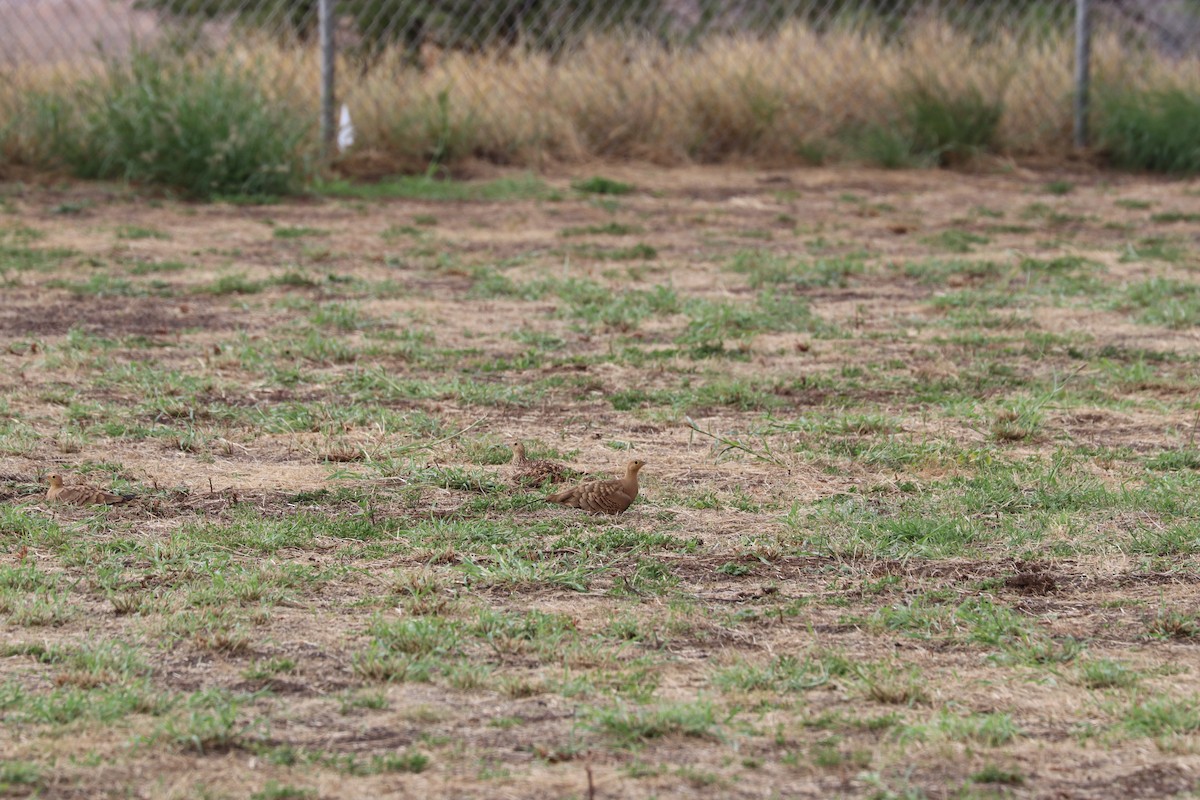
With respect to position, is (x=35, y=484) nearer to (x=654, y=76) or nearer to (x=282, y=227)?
(x=282, y=227)

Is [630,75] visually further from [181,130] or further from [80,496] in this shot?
[80,496]

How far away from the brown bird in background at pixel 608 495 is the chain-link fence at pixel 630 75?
7.36 m

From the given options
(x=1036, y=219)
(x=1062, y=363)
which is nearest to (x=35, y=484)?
(x=1062, y=363)

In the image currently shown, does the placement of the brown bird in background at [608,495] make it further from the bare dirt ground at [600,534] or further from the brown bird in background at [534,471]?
the brown bird in background at [534,471]

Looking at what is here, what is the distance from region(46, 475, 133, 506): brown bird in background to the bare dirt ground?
0.05 metres

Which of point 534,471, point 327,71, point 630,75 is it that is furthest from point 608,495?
point 630,75

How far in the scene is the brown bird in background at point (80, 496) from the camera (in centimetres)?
365

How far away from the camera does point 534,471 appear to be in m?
3.92

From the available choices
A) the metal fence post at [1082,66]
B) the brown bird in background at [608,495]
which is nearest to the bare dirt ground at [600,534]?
the brown bird in background at [608,495]

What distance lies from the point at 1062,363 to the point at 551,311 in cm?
199

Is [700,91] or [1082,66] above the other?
[1082,66]

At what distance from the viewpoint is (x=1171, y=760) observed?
2.42 metres

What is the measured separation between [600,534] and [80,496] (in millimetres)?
1204

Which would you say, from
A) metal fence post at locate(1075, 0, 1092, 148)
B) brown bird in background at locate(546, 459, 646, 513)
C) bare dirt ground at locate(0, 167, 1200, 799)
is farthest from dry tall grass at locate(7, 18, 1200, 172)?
brown bird in background at locate(546, 459, 646, 513)
